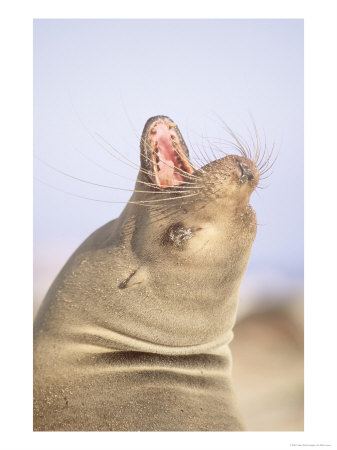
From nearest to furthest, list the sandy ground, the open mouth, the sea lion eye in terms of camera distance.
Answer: the sea lion eye
the open mouth
the sandy ground

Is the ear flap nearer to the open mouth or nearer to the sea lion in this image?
the sea lion

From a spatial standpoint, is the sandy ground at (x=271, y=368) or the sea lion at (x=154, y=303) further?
the sandy ground at (x=271, y=368)

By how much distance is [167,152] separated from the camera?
4.51m

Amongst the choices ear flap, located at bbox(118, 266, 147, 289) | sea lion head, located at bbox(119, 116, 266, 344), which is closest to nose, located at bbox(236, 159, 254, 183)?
sea lion head, located at bbox(119, 116, 266, 344)

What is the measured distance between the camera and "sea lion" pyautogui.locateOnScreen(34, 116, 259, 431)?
14.1ft

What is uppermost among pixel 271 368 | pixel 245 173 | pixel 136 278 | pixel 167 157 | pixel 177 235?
pixel 167 157

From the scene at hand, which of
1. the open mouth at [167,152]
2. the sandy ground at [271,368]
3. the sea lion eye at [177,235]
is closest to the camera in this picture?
the sea lion eye at [177,235]

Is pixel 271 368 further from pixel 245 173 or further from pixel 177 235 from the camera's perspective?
pixel 245 173

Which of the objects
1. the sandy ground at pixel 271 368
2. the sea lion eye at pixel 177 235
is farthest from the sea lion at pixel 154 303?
the sandy ground at pixel 271 368

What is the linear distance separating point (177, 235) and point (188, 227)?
0.09 meters

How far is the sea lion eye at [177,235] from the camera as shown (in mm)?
4266

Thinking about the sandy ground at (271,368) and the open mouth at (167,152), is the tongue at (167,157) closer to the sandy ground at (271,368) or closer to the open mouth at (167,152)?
the open mouth at (167,152)

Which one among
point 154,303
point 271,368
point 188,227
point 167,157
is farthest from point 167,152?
point 271,368
